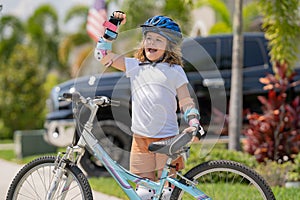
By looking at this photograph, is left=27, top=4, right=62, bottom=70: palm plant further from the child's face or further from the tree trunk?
the child's face

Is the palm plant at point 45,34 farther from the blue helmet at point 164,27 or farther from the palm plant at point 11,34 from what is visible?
the blue helmet at point 164,27

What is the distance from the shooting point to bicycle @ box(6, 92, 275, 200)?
426cm

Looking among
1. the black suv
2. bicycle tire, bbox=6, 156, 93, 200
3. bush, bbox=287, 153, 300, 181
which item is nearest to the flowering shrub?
bush, bbox=287, 153, 300, 181

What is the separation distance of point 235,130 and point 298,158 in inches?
51.2

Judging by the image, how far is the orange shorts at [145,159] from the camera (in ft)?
15.6

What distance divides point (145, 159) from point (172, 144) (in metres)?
0.47

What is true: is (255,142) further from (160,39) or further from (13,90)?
(13,90)

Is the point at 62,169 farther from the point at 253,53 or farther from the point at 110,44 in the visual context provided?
the point at 253,53

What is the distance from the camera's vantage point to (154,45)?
4.70 metres

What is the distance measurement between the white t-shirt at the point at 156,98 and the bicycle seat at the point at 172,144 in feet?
1.01

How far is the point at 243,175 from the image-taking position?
4.25 metres

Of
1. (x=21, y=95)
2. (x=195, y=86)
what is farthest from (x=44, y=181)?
(x=21, y=95)

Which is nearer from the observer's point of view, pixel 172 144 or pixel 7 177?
pixel 172 144

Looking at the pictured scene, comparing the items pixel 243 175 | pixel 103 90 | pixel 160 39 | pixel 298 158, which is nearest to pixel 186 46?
pixel 103 90
